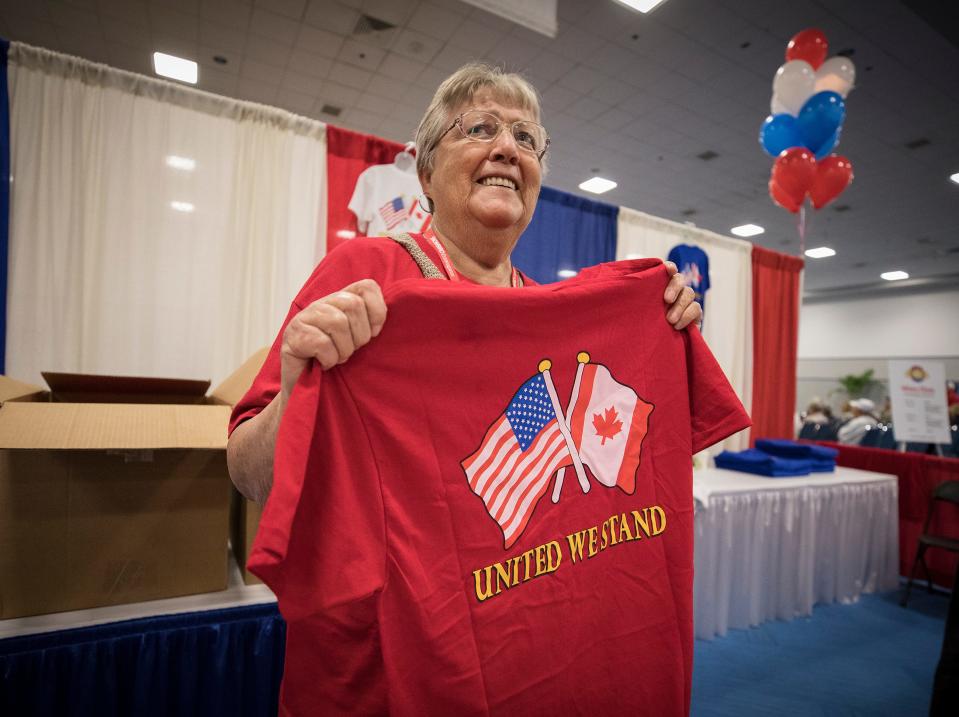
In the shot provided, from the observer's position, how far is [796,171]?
3.84 metres

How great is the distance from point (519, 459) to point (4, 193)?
2.75m

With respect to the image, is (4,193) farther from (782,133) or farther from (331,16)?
(782,133)

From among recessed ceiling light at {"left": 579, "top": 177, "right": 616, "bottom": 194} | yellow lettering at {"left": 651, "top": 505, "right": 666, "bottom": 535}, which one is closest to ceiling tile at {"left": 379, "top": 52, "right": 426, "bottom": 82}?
recessed ceiling light at {"left": 579, "top": 177, "right": 616, "bottom": 194}

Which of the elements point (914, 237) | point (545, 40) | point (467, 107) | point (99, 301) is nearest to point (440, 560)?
point (467, 107)

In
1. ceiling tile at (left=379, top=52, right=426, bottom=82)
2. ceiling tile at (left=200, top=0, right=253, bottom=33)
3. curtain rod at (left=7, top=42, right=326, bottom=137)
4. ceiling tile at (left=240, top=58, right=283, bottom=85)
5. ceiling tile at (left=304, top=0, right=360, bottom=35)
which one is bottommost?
curtain rod at (left=7, top=42, right=326, bottom=137)

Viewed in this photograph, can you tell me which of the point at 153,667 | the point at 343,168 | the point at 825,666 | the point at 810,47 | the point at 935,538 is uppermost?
the point at 810,47

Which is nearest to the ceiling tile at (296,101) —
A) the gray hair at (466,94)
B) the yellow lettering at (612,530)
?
the gray hair at (466,94)

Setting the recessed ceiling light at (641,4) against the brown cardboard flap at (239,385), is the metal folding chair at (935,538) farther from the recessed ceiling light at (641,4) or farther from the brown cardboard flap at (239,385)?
the brown cardboard flap at (239,385)

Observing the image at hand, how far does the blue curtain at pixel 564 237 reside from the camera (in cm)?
366

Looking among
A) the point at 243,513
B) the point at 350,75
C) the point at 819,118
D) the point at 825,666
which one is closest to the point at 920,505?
the point at 825,666

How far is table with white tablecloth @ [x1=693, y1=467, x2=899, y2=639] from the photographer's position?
9.24 feet

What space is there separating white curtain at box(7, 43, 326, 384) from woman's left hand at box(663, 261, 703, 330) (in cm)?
243

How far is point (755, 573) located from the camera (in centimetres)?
299

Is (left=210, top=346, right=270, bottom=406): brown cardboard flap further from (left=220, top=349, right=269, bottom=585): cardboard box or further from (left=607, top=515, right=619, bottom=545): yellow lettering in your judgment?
(left=607, top=515, right=619, bottom=545): yellow lettering
